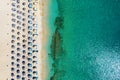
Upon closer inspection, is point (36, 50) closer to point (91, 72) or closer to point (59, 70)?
point (59, 70)

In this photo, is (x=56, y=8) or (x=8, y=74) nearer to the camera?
(x=8, y=74)

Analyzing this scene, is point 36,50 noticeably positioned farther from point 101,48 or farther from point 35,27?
point 101,48

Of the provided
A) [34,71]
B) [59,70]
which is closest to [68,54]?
[59,70]

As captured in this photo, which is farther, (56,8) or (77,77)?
(56,8)

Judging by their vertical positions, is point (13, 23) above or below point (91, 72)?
above

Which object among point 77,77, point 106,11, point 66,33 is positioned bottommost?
point 77,77

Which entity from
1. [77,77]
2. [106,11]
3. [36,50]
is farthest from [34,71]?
[106,11]
